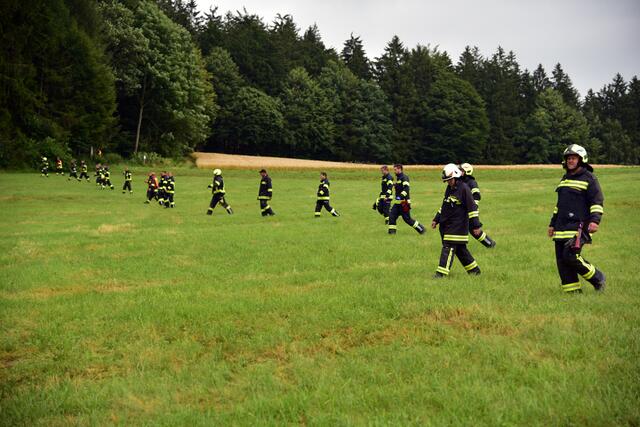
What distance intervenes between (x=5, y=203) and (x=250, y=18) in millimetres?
89999

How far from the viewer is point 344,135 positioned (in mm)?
92625

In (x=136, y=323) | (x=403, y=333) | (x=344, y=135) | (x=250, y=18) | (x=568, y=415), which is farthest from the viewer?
(x=250, y=18)

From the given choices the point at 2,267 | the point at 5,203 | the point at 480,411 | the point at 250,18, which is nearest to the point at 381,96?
the point at 250,18

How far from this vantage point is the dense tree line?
5153 centimetres

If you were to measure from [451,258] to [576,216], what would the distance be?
236cm

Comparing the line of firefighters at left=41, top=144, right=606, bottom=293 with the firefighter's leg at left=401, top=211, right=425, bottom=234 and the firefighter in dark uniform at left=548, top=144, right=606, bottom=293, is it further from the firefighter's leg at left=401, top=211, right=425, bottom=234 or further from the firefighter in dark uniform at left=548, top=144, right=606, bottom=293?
the firefighter's leg at left=401, top=211, right=425, bottom=234

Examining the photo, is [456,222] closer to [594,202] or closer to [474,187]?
[594,202]

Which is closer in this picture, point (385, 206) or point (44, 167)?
point (385, 206)

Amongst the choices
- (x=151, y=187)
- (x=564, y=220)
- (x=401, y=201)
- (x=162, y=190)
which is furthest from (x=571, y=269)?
(x=151, y=187)

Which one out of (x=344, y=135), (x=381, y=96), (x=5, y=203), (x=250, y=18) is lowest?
(x=5, y=203)

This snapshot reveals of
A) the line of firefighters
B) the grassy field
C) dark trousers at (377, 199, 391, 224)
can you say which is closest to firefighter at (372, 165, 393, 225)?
dark trousers at (377, 199, 391, 224)

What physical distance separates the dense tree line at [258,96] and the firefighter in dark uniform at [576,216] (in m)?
49.0

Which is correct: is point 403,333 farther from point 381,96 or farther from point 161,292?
point 381,96

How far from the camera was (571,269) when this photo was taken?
8.23 m
